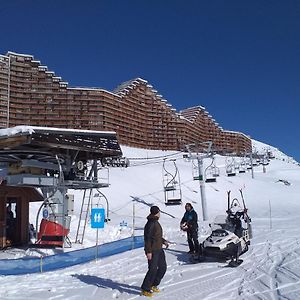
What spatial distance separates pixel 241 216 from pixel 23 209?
801cm

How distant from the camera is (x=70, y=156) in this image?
1330 centimetres

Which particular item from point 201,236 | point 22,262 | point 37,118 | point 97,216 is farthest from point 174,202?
point 37,118

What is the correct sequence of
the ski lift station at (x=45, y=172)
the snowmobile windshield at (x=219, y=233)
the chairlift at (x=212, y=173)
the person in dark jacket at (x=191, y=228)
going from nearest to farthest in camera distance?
the snowmobile windshield at (x=219, y=233) < the person in dark jacket at (x=191, y=228) < the ski lift station at (x=45, y=172) < the chairlift at (x=212, y=173)

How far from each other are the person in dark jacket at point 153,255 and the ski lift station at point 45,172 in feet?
16.9

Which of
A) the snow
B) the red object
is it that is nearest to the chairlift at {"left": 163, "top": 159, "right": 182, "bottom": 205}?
the snow

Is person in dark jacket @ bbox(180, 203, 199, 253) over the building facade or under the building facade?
under

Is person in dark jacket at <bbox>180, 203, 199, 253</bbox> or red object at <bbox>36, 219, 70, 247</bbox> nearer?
person in dark jacket at <bbox>180, 203, 199, 253</bbox>

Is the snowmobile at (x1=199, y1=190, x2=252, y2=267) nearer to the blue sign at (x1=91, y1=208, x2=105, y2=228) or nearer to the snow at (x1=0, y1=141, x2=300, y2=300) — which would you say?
the snow at (x1=0, y1=141, x2=300, y2=300)

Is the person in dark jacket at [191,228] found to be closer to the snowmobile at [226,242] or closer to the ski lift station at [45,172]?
the snowmobile at [226,242]

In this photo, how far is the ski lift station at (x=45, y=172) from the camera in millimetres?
11109

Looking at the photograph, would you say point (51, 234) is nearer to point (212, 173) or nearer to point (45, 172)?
point (45, 172)

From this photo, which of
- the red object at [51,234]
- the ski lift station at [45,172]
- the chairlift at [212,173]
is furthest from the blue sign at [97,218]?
the chairlift at [212,173]

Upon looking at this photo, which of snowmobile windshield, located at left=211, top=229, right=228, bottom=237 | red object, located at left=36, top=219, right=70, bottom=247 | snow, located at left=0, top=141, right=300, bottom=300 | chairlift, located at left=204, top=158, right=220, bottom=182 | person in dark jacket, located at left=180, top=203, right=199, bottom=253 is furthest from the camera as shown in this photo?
chairlift, located at left=204, top=158, right=220, bottom=182

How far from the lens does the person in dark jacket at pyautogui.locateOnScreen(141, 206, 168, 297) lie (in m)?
6.46
